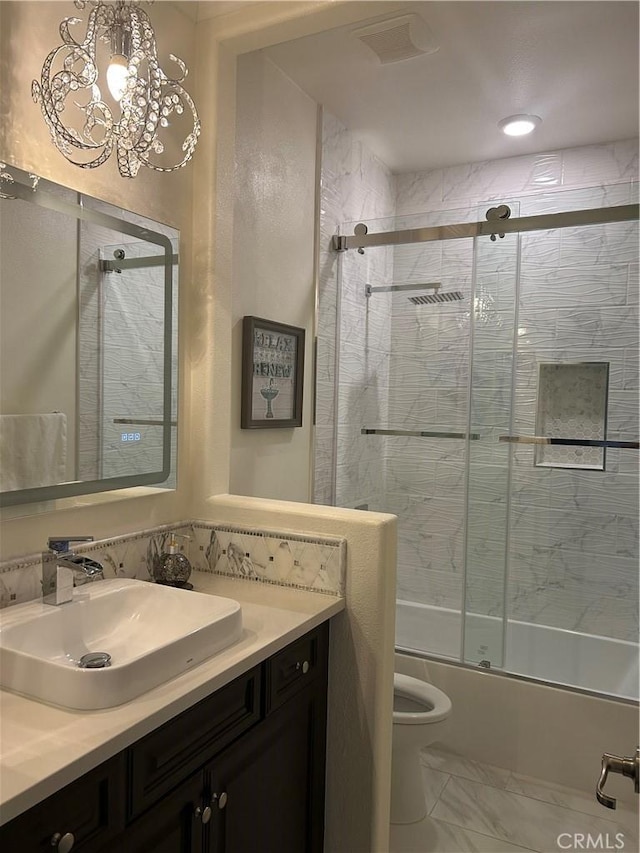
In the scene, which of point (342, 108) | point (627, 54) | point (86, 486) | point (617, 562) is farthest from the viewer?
point (617, 562)

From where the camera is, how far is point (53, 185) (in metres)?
1.46

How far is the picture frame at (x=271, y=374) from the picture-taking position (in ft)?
7.27

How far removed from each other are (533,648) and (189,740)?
7.15 ft

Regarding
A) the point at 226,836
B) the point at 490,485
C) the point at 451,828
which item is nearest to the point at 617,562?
the point at 490,485

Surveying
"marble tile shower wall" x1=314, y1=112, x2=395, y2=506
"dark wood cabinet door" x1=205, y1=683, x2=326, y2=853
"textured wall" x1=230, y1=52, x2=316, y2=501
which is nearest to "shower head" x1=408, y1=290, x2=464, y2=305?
"marble tile shower wall" x1=314, y1=112, x2=395, y2=506

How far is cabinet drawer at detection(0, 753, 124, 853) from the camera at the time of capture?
900mm

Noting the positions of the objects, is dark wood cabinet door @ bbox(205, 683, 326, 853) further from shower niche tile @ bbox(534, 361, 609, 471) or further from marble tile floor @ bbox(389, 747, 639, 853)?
shower niche tile @ bbox(534, 361, 609, 471)

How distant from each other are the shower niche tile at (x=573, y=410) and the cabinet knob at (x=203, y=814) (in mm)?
2133

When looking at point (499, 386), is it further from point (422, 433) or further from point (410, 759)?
point (410, 759)

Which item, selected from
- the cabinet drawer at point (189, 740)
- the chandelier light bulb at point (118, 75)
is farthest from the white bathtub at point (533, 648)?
the chandelier light bulb at point (118, 75)

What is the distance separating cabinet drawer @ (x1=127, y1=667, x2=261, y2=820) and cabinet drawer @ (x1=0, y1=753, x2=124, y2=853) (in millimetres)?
36

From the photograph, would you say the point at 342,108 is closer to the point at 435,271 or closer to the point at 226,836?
the point at 435,271

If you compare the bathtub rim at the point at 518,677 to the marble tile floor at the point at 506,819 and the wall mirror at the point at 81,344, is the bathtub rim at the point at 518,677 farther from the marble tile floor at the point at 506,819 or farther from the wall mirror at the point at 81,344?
the wall mirror at the point at 81,344

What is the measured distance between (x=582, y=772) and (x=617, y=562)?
39.7 inches
